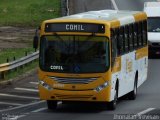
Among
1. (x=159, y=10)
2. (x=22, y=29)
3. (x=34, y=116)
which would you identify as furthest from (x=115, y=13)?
(x=22, y=29)

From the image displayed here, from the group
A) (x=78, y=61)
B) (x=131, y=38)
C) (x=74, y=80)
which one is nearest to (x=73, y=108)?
(x=74, y=80)

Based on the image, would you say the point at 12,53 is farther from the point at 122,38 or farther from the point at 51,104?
the point at 51,104

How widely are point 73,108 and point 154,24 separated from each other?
2088 cm

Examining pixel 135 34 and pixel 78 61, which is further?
pixel 135 34

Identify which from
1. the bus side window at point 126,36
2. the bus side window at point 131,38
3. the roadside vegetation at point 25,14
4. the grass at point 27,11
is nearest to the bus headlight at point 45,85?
the bus side window at point 126,36

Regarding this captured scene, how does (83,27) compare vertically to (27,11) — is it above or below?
above

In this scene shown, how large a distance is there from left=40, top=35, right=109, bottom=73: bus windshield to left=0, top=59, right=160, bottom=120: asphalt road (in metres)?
1.25

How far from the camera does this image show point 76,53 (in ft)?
74.2

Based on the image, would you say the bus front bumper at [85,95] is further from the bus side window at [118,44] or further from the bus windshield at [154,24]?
the bus windshield at [154,24]

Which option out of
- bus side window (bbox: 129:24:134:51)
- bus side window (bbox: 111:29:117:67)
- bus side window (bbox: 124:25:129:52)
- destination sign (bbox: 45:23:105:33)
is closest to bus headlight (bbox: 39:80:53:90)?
destination sign (bbox: 45:23:105:33)

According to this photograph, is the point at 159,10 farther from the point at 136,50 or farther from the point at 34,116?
the point at 34,116

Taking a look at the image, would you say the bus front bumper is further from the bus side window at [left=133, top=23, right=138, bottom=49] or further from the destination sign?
the bus side window at [left=133, top=23, right=138, bottom=49]

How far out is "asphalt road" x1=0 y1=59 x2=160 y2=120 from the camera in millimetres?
21433

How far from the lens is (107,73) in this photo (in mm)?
22375
